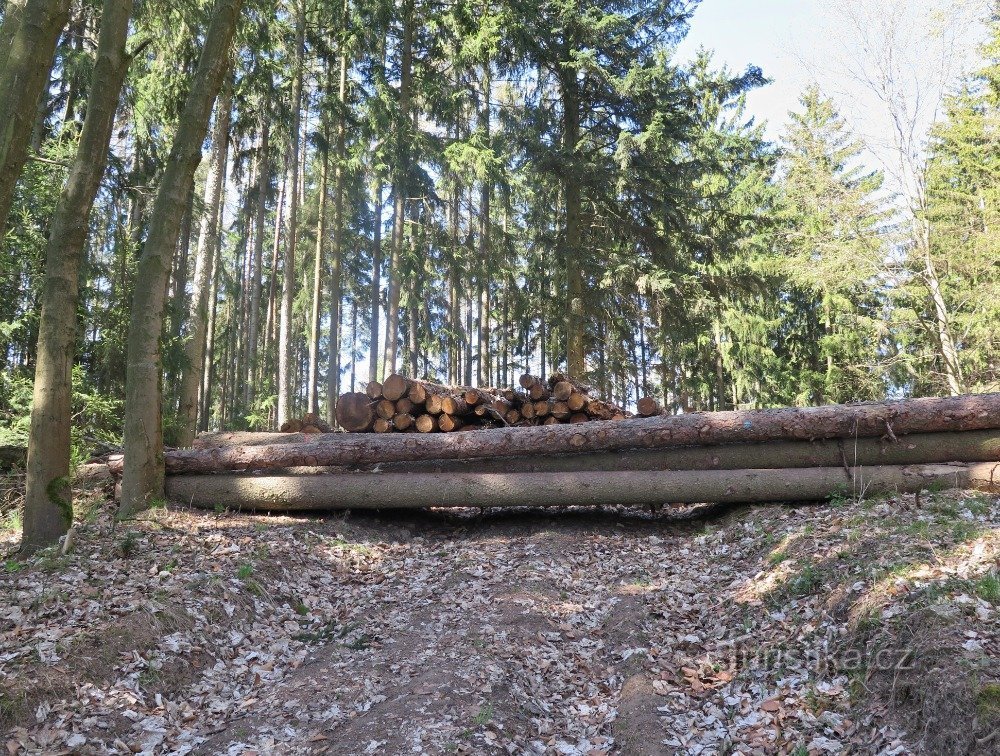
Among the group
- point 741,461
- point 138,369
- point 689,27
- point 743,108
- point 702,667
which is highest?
point 743,108

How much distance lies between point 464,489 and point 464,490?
0.05 feet

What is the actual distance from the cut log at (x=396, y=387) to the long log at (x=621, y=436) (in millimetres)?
1064

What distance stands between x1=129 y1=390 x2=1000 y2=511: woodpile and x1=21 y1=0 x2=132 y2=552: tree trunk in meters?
2.51

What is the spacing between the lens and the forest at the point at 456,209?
825 cm

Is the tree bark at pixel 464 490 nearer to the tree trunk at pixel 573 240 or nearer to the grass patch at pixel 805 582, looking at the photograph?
the grass patch at pixel 805 582

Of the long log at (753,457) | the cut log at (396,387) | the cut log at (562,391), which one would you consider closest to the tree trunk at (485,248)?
the cut log at (562,391)

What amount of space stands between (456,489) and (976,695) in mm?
6713

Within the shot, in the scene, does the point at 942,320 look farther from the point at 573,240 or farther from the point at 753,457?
the point at 753,457

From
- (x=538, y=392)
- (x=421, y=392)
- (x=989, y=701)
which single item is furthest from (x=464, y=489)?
(x=989, y=701)

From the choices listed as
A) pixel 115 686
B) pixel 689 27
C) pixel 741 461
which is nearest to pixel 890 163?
pixel 689 27

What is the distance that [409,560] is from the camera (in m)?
8.27

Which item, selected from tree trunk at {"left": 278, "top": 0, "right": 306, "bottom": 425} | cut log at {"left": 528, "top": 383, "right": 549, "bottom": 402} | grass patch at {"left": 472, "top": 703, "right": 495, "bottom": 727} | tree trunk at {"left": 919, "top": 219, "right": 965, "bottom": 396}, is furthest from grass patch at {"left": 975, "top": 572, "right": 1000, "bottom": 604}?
tree trunk at {"left": 919, "top": 219, "right": 965, "bottom": 396}

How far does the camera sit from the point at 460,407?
10.8 meters

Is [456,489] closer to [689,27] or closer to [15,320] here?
[15,320]
